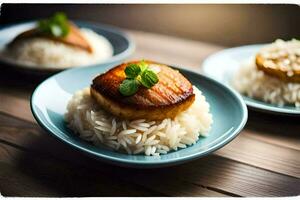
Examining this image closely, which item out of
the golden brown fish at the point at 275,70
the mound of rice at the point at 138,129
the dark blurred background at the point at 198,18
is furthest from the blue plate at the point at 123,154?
the dark blurred background at the point at 198,18

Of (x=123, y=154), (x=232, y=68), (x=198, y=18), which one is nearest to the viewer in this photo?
(x=123, y=154)

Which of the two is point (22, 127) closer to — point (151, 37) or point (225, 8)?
point (151, 37)

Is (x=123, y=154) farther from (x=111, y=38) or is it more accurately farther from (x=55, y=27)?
(x=111, y=38)

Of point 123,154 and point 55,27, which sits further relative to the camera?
point 55,27

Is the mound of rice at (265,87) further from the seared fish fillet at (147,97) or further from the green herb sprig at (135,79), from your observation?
the green herb sprig at (135,79)

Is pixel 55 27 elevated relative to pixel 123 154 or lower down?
elevated

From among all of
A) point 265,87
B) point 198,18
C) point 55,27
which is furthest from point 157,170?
point 198,18

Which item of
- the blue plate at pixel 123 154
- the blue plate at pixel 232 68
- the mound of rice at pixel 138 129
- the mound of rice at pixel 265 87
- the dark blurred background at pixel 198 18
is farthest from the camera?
the dark blurred background at pixel 198 18
